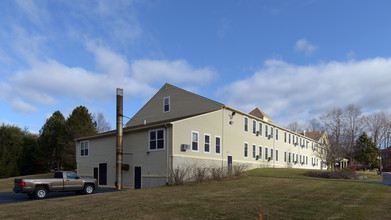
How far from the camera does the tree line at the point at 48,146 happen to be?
4522 centimetres

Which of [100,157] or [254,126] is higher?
[254,126]

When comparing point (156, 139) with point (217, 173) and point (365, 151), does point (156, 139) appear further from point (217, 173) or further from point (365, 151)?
point (365, 151)

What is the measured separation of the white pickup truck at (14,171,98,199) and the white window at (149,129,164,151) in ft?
17.5

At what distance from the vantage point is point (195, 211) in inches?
457

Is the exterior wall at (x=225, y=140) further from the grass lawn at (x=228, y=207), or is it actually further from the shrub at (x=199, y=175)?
the grass lawn at (x=228, y=207)

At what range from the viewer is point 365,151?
64375mm

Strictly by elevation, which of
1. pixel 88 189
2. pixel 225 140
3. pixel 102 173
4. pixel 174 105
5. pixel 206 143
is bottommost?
pixel 102 173

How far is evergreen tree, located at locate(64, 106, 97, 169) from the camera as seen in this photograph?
44312mm

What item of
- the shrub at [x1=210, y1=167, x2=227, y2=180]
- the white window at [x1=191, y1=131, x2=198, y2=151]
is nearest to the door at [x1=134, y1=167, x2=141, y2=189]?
the white window at [x1=191, y1=131, x2=198, y2=151]

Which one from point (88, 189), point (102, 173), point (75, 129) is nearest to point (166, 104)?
point (102, 173)

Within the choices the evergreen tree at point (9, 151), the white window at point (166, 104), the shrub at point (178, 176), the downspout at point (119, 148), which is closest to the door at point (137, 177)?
the downspout at point (119, 148)

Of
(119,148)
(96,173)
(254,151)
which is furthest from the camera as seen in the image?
(254,151)

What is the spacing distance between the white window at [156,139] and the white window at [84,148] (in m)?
10.0

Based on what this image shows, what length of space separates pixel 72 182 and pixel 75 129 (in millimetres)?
26811
